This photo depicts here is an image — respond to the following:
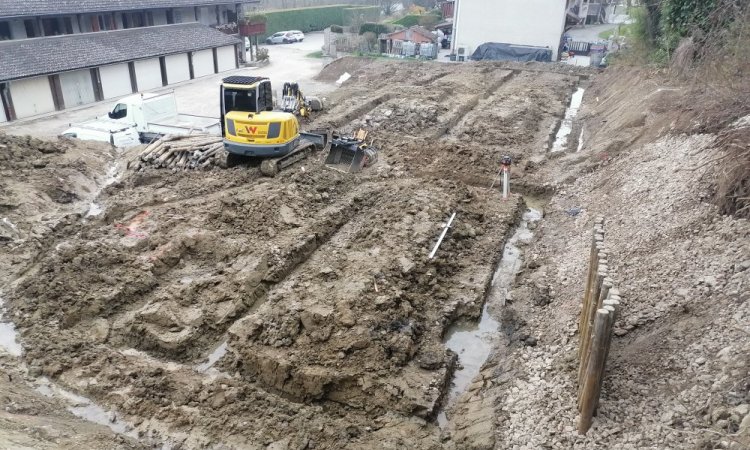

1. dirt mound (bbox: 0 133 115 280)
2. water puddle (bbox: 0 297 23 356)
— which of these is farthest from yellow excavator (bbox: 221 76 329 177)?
water puddle (bbox: 0 297 23 356)

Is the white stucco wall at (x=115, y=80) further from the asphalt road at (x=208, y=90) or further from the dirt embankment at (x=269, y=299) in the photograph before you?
the dirt embankment at (x=269, y=299)

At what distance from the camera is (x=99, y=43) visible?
28.0m

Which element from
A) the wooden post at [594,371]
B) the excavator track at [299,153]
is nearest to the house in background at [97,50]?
the excavator track at [299,153]

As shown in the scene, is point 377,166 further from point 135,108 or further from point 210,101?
point 210,101

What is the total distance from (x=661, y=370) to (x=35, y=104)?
88.4 feet

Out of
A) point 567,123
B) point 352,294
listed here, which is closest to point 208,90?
point 567,123

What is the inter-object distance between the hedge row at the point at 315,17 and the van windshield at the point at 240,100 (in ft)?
134

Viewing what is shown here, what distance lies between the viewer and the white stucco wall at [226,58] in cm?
3578

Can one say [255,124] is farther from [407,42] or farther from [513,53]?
[407,42]

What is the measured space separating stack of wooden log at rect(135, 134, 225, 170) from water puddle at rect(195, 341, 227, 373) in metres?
7.90

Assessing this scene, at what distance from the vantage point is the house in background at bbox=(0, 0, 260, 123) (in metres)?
23.6

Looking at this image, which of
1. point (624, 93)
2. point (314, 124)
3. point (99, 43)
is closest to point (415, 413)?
point (314, 124)

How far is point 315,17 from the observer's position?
59156mm

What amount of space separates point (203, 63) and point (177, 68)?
8.29 feet
